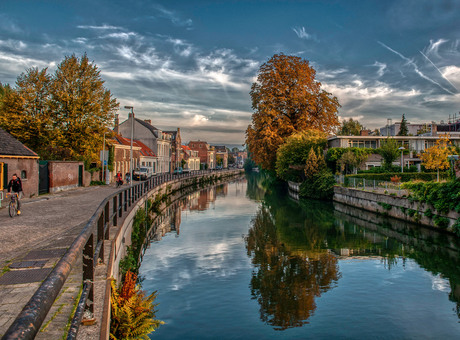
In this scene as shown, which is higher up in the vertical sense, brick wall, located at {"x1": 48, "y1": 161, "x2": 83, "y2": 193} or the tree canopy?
the tree canopy

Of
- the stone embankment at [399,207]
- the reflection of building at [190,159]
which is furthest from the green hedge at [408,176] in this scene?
the reflection of building at [190,159]

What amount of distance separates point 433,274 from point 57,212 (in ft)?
47.5

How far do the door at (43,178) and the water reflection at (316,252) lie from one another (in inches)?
562

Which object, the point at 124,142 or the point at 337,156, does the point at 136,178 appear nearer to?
the point at 124,142

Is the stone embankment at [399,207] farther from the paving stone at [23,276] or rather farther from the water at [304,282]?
the paving stone at [23,276]

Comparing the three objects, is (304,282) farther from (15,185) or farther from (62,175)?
(62,175)

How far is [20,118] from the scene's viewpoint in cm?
3070

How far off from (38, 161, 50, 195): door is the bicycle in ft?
34.3

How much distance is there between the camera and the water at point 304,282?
317 inches

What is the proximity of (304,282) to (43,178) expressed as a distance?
20.2 meters

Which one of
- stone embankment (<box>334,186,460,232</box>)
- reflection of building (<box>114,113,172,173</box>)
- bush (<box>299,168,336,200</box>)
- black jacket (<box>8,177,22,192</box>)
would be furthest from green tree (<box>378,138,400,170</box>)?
reflection of building (<box>114,113,172,173</box>)

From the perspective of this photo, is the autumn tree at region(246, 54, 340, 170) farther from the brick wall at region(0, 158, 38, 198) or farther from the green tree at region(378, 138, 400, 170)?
the brick wall at region(0, 158, 38, 198)

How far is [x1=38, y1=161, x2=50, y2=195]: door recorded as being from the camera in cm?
2381

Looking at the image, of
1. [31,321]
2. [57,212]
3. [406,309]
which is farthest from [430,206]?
[31,321]
